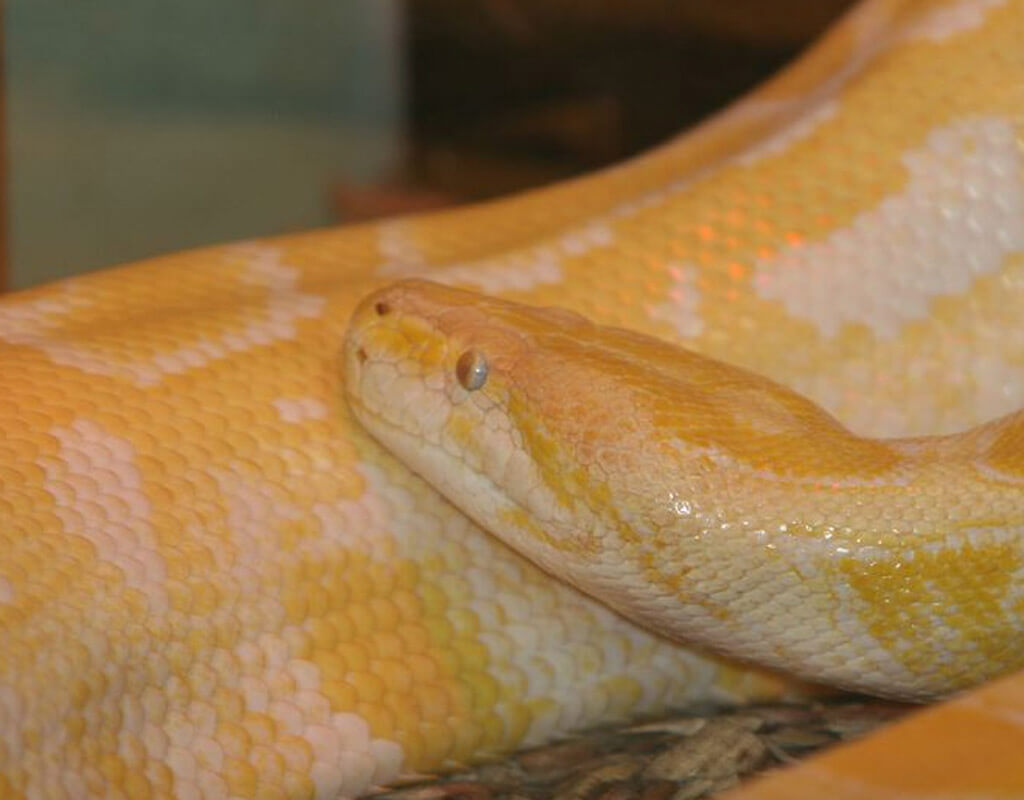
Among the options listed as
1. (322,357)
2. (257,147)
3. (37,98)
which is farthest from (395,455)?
(257,147)

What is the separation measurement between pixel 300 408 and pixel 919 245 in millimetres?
1124

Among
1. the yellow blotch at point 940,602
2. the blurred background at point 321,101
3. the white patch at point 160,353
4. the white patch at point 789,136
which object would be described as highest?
the blurred background at point 321,101

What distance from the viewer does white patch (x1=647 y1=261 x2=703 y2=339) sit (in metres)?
2.65

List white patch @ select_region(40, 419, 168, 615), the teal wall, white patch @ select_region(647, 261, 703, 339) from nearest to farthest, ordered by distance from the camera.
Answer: white patch @ select_region(40, 419, 168, 615) → white patch @ select_region(647, 261, 703, 339) → the teal wall

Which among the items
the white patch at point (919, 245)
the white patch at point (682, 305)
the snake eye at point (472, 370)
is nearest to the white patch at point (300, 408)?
the snake eye at point (472, 370)

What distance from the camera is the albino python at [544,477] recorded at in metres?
2.18

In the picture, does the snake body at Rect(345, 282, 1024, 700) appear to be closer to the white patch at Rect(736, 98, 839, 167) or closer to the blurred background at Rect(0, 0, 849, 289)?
the white patch at Rect(736, 98, 839, 167)

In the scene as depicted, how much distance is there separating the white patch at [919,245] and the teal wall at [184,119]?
3377mm

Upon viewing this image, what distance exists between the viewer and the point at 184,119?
20.1 feet

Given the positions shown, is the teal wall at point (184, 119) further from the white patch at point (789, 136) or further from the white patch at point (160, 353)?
the white patch at point (789, 136)

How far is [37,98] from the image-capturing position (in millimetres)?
5492

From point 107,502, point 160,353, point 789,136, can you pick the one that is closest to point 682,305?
point 789,136

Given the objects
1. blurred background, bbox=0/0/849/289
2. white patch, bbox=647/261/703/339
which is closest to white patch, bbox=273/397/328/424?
white patch, bbox=647/261/703/339

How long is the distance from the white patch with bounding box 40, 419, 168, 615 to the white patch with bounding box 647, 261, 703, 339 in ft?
3.08
